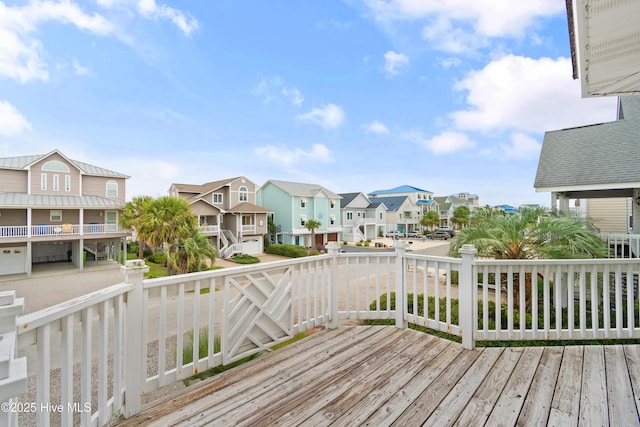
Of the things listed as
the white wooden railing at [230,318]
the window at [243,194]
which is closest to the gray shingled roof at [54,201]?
the window at [243,194]

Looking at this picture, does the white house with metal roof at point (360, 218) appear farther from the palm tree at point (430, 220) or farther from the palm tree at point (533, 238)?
the palm tree at point (533, 238)

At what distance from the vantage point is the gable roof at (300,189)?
23953mm

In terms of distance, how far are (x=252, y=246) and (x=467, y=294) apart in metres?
19.2

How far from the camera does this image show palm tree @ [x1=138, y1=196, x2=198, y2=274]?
12.5 metres

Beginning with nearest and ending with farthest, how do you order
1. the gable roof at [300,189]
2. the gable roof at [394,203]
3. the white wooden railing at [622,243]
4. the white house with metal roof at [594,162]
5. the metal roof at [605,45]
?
the metal roof at [605,45]
the white wooden railing at [622,243]
the white house with metal roof at [594,162]
the gable roof at [300,189]
the gable roof at [394,203]

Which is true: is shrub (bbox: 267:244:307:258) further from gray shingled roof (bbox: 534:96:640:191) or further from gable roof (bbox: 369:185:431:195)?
gable roof (bbox: 369:185:431:195)

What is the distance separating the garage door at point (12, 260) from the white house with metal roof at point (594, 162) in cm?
2213

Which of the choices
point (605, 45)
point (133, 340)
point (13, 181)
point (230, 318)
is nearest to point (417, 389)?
point (230, 318)

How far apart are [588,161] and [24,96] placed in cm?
1746

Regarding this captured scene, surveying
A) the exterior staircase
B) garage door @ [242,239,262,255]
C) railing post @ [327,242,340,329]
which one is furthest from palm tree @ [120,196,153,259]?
railing post @ [327,242,340,329]

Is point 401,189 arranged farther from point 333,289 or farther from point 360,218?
point 333,289

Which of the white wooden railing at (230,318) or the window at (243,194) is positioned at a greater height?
the window at (243,194)

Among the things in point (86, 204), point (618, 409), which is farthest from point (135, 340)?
point (86, 204)

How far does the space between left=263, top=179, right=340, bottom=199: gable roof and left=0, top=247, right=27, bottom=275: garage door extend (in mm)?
15522
